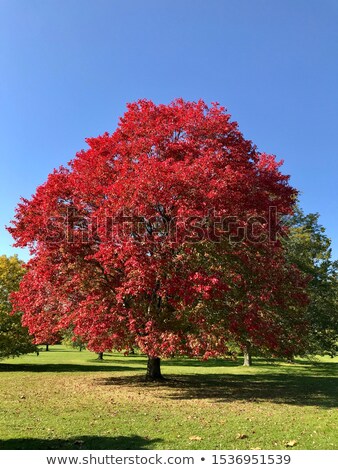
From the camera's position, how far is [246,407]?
14414mm

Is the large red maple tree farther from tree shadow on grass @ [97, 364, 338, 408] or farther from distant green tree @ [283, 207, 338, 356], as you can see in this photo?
distant green tree @ [283, 207, 338, 356]

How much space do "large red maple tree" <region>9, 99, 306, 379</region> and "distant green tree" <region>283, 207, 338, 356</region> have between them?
1552cm

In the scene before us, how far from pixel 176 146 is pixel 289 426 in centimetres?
1286

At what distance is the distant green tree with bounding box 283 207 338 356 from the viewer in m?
34.3

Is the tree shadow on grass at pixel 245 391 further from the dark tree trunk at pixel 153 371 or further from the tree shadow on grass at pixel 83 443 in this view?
the tree shadow on grass at pixel 83 443

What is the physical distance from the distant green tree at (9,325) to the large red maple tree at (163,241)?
12.5m

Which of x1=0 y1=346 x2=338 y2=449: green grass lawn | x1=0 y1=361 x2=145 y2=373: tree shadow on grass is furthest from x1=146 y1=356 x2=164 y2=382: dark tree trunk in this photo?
x1=0 y1=361 x2=145 y2=373: tree shadow on grass

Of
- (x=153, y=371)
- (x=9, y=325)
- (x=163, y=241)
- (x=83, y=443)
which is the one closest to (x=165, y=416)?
(x=83, y=443)

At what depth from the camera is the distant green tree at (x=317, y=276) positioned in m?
34.3

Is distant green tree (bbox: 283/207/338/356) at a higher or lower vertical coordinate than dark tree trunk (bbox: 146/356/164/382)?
higher

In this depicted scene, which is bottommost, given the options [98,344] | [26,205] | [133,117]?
[98,344]

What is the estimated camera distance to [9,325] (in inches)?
1265

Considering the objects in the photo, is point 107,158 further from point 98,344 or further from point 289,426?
point 289,426
